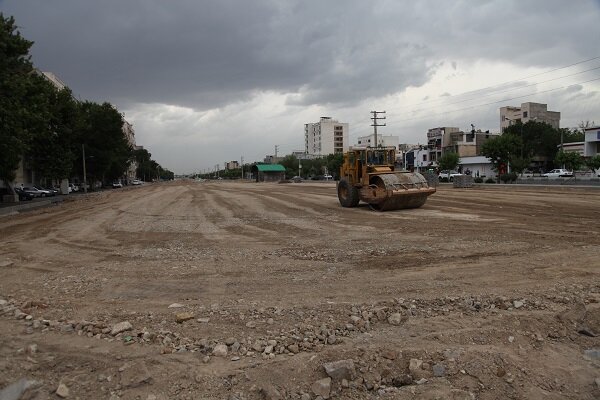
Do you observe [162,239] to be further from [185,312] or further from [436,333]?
[436,333]

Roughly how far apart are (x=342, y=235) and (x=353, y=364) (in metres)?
9.44

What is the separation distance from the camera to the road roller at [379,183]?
20562mm

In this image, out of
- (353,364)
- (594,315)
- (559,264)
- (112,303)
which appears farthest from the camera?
(559,264)

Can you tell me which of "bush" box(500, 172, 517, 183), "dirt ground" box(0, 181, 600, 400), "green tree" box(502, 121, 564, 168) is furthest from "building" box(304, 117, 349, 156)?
"dirt ground" box(0, 181, 600, 400)

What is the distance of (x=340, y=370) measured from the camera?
14.5 ft

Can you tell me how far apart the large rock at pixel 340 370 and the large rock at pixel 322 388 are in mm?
91

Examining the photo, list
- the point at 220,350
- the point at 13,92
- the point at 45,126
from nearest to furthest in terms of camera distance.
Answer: the point at 220,350, the point at 13,92, the point at 45,126

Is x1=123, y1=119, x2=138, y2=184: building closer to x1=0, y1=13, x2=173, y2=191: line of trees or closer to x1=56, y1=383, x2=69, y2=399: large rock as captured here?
x1=0, y1=13, x2=173, y2=191: line of trees

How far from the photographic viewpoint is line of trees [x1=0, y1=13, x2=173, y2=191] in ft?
82.8

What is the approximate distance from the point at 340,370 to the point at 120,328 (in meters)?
2.88

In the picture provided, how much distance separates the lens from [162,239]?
45.6ft

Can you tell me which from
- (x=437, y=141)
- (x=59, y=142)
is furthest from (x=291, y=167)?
(x=59, y=142)

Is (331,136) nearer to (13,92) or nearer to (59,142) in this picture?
(59,142)

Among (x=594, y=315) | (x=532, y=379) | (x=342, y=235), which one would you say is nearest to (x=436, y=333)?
(x=532, y=379)
